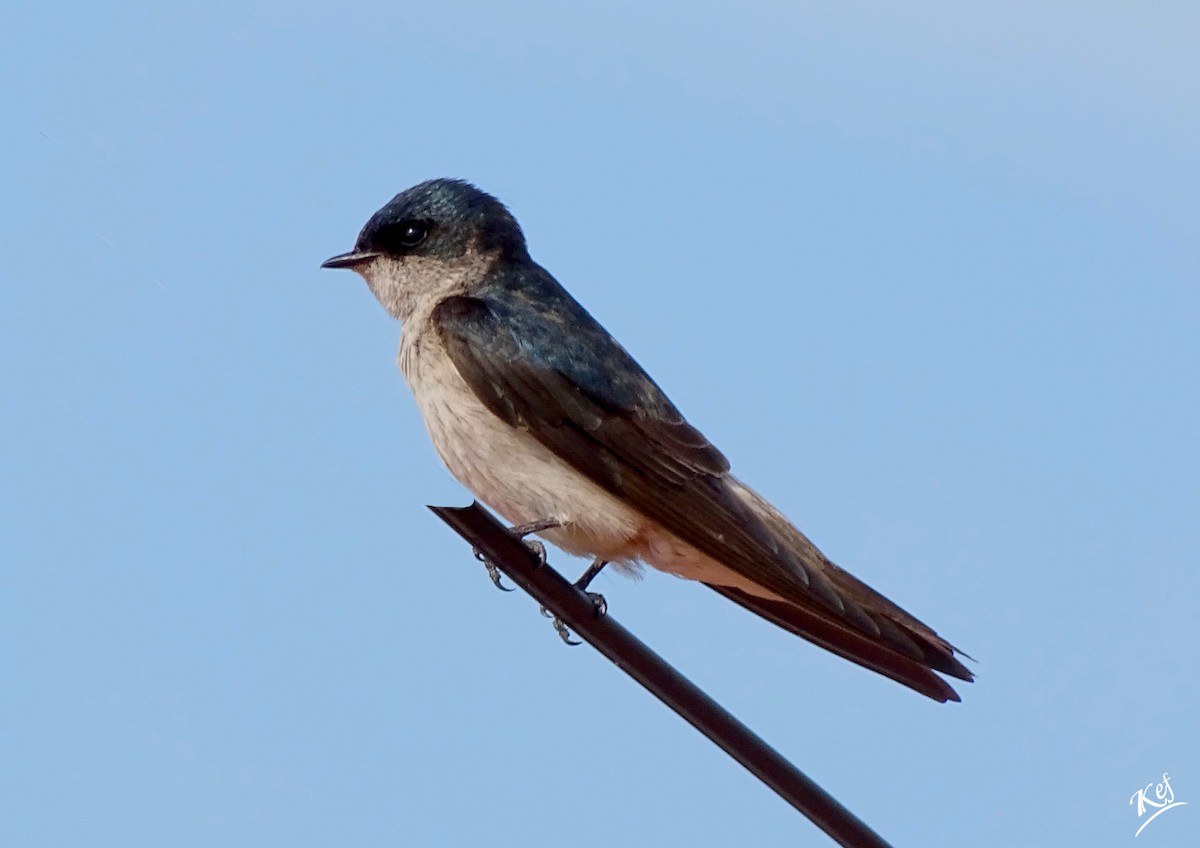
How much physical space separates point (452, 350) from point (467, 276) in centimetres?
59

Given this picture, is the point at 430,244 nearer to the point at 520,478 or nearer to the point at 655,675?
the point at 520,478

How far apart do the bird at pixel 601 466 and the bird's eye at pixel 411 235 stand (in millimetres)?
370

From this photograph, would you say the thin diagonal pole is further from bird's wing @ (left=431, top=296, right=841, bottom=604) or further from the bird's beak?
the bird's beak

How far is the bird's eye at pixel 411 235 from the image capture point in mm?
5090

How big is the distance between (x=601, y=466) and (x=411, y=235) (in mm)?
1202

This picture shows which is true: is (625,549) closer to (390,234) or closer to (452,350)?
(452,350)

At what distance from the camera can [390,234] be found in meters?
5.10

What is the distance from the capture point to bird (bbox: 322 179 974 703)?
13.3ft

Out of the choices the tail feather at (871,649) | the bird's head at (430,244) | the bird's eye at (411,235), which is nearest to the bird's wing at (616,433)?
the tail feather at (871,649)

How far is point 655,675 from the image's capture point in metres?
2.85

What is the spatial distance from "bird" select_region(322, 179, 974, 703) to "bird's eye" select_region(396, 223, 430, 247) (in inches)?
14.6

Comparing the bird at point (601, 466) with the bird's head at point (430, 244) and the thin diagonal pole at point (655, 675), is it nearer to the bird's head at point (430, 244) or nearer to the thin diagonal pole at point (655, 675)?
the bird's head at point (430, 244)

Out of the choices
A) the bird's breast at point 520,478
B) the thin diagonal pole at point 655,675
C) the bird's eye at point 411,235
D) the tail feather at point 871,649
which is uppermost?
the bird's eye at point 411,235

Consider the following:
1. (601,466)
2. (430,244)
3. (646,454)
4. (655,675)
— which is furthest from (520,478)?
(655,675)
